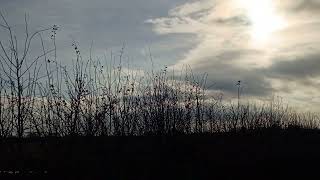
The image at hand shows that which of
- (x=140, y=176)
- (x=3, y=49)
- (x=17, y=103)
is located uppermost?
(x=3, y=49)

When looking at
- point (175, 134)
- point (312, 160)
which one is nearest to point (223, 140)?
point (175, 134)

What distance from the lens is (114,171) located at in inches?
282

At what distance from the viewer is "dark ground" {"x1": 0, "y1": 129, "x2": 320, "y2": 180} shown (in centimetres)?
704

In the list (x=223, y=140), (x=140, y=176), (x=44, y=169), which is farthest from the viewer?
(x=223, y=140)

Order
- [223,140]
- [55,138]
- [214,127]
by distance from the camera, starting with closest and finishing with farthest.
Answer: [55,138] < [223,140] < [214,127]

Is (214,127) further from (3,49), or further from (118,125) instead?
(3,49)

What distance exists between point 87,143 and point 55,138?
24.2 inches

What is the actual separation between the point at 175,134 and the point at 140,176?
2.78 meters

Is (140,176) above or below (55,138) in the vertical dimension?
below

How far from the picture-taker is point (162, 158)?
7992 millimetres

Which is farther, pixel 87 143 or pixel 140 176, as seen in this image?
pixel 87 143

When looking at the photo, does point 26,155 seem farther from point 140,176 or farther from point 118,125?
point 140,176

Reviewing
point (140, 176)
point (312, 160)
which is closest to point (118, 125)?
point (140, 176)

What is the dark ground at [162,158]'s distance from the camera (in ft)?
23.1
